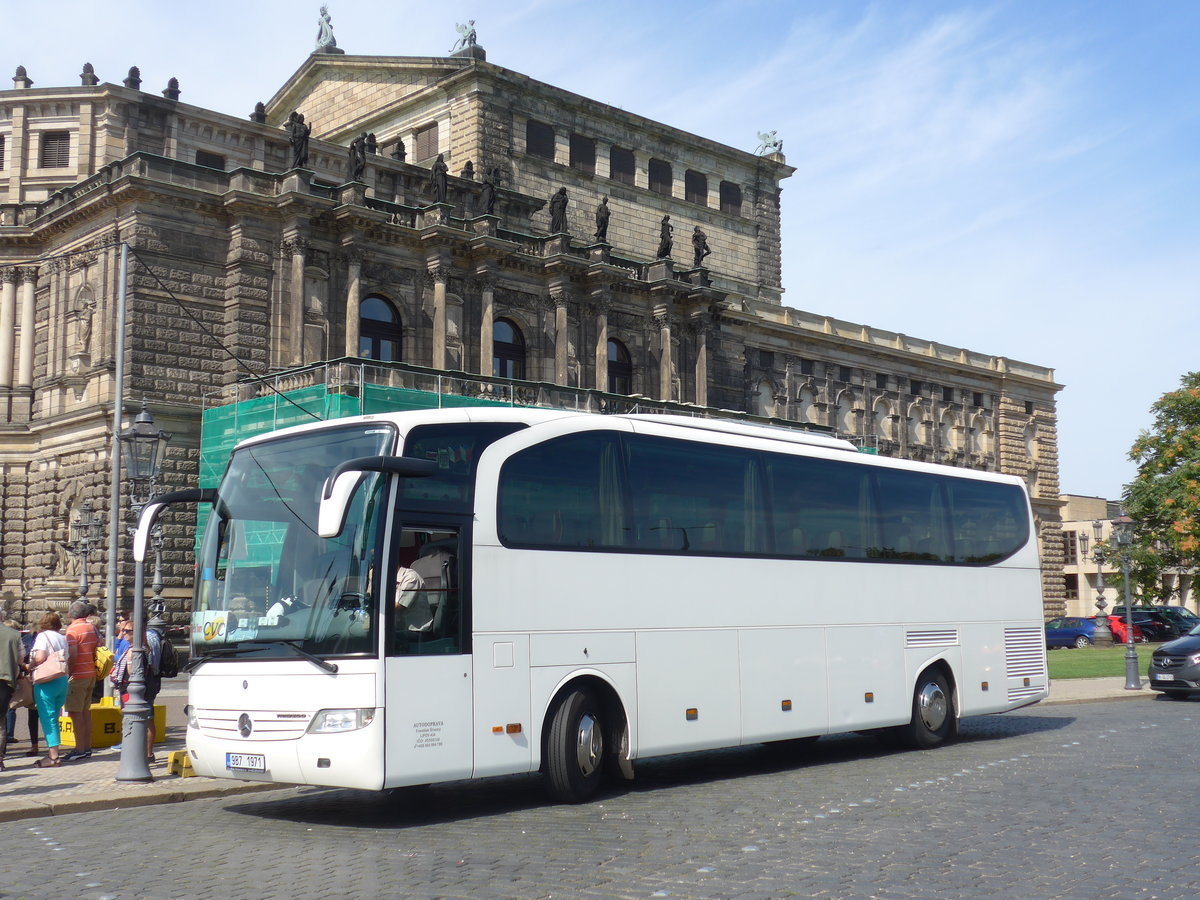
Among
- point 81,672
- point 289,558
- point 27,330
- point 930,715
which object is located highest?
point 27,330

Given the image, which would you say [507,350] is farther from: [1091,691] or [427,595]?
[427,595]

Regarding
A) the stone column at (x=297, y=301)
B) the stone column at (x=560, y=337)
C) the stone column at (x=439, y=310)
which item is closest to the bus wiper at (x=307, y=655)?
the stone column at (x=297, y=301)

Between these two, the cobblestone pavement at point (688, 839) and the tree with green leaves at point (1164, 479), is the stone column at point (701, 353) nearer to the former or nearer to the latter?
the tree with green leaves at point (1164, 479)

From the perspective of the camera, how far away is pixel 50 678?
1393 cm

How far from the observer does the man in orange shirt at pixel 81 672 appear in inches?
561

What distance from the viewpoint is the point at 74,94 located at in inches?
1825

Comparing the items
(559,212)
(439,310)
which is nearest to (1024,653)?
(439,310)

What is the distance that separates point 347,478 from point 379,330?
1265 inches

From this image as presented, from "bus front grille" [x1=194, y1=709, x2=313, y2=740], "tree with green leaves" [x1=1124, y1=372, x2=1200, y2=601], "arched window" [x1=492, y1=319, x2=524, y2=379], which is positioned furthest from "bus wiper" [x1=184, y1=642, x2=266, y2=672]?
"tree with green leaves" [x1=1124, y1=372, x2=1200, y2=601]

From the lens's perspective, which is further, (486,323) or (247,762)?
(486,323)

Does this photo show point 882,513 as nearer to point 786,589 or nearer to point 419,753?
point 786,589

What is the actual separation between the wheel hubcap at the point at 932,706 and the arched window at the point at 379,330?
89.9 ft

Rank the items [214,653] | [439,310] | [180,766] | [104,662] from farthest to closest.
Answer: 1. [439,310]
2. [104,662]
3. [180,766]
4. [214,653]

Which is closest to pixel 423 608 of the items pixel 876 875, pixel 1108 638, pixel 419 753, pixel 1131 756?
pixel 419 753
